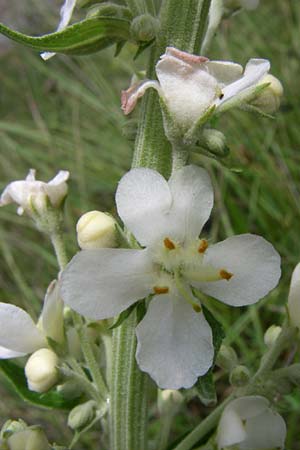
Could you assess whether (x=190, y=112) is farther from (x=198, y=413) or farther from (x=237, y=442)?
(x=198, y=413)

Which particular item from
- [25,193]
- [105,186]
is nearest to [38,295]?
[105,186]

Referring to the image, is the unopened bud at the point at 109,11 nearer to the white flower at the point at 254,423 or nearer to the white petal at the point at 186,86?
the white petal at the point at 186,86

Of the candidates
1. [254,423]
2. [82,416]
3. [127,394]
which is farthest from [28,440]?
[254,423]

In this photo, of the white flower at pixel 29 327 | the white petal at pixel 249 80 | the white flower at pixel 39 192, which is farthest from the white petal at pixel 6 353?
the white petal at pixel 249 80

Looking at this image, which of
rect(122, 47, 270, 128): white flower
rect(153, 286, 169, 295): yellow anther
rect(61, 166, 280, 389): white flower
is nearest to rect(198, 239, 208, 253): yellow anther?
rect(61, 166, 280, 389): white flower

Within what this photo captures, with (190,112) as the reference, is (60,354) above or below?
below

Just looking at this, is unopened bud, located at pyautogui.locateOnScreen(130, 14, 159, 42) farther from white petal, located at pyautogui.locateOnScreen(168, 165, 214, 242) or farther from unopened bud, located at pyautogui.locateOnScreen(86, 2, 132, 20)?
white petal, located at pyautogui.locateOnScreen(168, 165, 214, 242)
